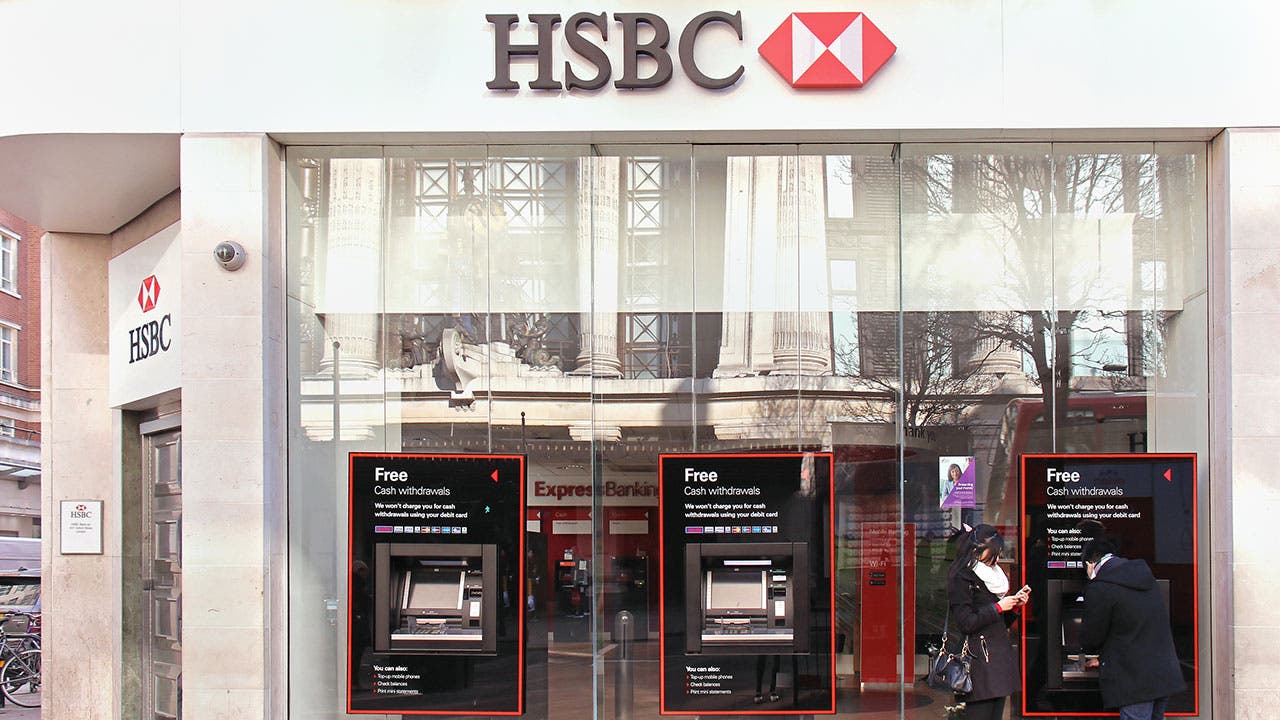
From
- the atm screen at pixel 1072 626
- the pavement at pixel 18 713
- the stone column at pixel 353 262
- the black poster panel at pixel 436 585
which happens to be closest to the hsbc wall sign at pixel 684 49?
the stone column at pixel 353 262

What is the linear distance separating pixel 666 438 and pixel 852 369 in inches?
54.3

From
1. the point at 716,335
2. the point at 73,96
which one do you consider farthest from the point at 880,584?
the point at 73,96

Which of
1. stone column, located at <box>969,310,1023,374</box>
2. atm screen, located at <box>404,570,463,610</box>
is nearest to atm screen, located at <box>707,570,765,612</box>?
atm screen, located at <box>404,570,463,610</box>

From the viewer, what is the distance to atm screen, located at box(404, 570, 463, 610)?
7.21m

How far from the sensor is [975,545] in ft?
22.8

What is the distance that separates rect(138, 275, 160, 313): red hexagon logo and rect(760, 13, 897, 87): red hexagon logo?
4.99 metres

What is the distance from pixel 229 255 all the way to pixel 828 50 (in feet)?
13.6

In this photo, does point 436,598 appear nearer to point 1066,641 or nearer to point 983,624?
point 983,624

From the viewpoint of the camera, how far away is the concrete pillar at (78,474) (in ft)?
30.8

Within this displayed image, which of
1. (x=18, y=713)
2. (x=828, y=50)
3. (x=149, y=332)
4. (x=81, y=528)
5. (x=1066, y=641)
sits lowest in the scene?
(x=18, y=713)

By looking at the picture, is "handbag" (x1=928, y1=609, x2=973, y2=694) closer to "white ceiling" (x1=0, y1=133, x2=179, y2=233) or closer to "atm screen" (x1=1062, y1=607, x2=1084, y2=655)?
"atm screen" (x1=1062, y1=607, x2=1084, y2=655)

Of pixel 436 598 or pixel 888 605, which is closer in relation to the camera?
pixel 436 598

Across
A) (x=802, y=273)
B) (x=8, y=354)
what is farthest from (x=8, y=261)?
(x=802, y=273)

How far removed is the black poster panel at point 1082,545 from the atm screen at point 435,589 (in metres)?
3.74
